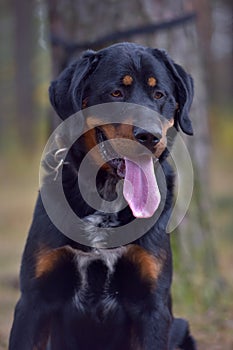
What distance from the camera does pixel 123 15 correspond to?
6.41m

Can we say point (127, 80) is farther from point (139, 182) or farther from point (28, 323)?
point (28, 323)

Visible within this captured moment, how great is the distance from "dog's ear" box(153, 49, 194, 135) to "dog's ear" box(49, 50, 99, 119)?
0.39 metres

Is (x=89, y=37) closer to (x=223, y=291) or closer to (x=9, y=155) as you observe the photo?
(x=223, y=291)

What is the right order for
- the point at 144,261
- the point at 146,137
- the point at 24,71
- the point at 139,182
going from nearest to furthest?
1. the point at 146,137
2. the point at 139,182
3. the point at 144,261
4. the point at 24,71

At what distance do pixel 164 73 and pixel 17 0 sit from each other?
22.3m

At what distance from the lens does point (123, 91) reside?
4.29 metres

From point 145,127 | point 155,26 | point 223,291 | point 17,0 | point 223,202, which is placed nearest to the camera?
point 145,127

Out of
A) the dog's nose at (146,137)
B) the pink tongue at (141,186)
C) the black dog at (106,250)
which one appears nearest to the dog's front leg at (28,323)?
the black dog at (106,250)

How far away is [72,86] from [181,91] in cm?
64

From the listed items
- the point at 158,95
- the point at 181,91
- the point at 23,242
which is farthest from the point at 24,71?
the point at 158,95

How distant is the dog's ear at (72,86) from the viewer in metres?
4.29

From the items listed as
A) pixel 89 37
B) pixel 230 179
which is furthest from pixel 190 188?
pixel 230 179

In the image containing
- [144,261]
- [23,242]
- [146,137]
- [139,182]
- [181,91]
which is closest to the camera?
[146,137]

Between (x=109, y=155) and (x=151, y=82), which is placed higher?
(x=151, y=82)
